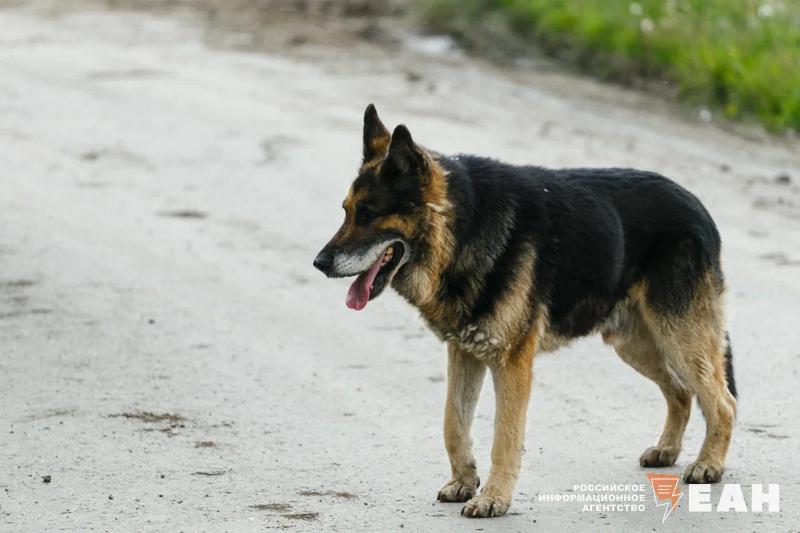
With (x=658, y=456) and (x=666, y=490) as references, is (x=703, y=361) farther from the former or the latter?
(x=666, y=490)

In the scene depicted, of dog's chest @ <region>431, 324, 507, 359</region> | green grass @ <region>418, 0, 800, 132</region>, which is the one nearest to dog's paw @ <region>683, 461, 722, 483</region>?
dog's chest @ <region>431, 324, 507, 359</region>

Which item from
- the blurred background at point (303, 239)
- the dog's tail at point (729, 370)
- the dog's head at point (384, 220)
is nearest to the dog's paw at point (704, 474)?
the blurred background at point (303, 239)

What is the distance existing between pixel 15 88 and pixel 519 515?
39.5ft

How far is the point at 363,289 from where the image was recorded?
256 inches

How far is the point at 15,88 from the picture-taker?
55.9 feet

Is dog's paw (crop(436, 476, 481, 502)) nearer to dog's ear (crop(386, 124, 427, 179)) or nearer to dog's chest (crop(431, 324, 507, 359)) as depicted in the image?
dog's chest (crop(431, 324, 507, 359))

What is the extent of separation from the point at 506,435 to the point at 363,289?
936mm

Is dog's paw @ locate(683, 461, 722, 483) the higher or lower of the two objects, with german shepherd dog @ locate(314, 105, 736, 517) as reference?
lower

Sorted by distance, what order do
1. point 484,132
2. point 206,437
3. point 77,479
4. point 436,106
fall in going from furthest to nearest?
1. point 436,106
2. point 484,132
3. point 206,437
4. point 77,479

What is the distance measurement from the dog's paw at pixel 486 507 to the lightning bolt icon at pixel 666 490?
0.72 m

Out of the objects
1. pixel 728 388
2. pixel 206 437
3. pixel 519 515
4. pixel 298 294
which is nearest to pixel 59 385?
pixel 206 437

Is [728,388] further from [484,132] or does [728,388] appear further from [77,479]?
[484,132]

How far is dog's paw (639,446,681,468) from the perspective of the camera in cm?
733

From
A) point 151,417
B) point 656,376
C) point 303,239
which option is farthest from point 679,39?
point 151,417
